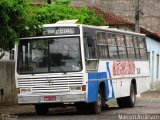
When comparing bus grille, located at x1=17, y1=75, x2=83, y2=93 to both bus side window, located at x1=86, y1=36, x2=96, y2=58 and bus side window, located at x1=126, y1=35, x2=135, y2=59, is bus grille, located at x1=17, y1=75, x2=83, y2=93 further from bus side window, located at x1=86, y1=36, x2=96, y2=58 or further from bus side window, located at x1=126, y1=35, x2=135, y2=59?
bus side window, located at x1=126, y1=35, x2=135, y2=59

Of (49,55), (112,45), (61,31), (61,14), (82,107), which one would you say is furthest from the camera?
(61,14)

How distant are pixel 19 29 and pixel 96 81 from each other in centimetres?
306

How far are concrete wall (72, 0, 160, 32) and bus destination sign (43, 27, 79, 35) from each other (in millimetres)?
31399

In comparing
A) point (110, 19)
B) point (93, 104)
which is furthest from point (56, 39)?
point (110, 19)

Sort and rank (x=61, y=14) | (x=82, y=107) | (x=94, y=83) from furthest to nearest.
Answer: (x=61, y=14) → (x=82, y=107) → (x=94, y=83)

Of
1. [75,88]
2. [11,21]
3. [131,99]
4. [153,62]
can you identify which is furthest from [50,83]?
[153,62]

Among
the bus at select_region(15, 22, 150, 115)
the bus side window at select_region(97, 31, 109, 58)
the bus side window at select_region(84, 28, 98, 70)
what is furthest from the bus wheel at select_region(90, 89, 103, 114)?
the bus side window at select_region(97, 31, 109, 58)

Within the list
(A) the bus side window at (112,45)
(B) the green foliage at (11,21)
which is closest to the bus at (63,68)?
(B) the green foliage at (11,21)

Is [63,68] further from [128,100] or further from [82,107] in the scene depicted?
[128,100]

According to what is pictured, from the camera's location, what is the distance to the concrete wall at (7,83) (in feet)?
90.6

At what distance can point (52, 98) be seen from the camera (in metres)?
20.1

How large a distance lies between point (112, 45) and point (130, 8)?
2909 centimetres

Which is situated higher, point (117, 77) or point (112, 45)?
point (112, 45)

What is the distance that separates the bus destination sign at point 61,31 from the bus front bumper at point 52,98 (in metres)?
2.00
